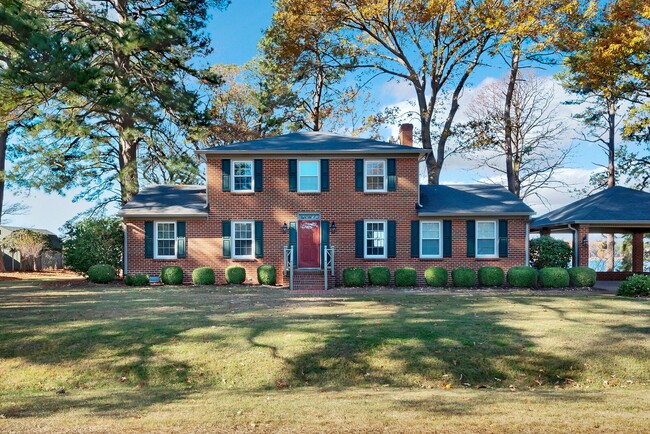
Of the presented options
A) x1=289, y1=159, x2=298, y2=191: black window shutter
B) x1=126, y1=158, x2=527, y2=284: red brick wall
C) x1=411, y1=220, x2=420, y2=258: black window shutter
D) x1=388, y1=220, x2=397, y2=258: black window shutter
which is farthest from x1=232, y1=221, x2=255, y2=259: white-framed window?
x1=411, y1=220, x2=420, y2=258: black window shutter

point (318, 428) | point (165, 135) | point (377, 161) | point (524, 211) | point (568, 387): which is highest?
point (165, 135)

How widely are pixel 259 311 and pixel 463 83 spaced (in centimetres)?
2126

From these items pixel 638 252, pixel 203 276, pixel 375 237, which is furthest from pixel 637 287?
pixel 203 276

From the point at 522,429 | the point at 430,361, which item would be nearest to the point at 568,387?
the point at 430,361

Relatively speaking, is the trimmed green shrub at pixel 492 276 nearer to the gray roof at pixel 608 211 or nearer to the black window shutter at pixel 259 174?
the gray roof at pixel 608 211

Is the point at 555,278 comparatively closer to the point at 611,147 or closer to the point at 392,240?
the point at 392,240

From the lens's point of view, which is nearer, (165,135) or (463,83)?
(165,135)

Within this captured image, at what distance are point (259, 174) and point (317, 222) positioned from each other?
3.14m

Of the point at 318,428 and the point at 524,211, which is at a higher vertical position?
the point at 524,211

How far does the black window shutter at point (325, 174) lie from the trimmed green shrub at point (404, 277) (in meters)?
4.56

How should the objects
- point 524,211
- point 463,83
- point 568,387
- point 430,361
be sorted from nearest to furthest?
point 568,387 → point 430,361 → point 524,211 → point 463,83

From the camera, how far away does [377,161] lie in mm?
23219

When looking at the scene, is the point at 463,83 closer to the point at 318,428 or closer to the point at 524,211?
the point at 524,211

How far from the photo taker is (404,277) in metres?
21.8
